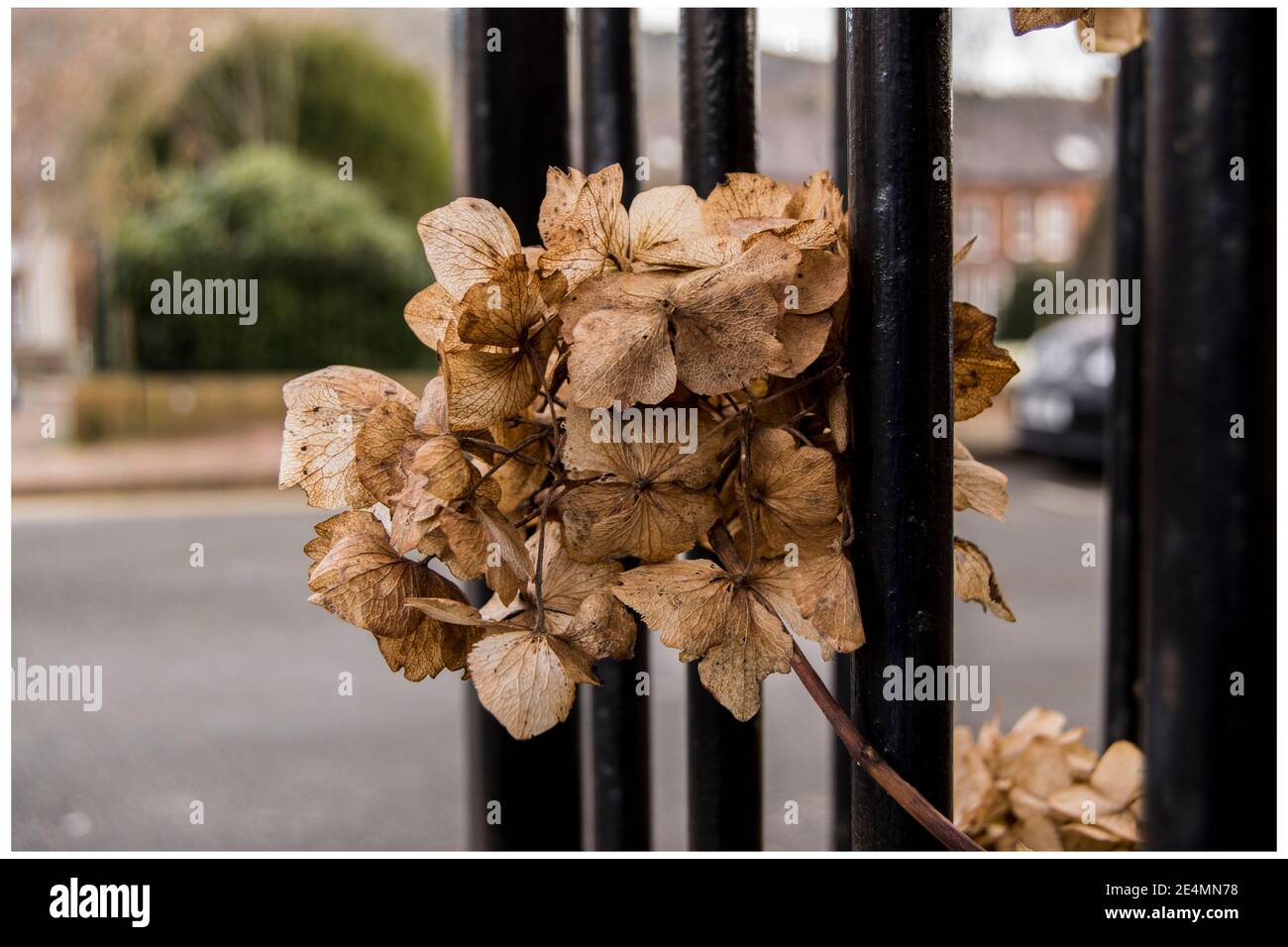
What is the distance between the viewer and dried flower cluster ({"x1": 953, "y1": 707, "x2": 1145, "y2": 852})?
90cm

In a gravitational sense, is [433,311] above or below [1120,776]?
above

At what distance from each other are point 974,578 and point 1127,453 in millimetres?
628

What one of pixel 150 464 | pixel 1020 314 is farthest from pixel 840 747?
pixel 1020 314

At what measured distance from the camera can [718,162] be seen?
0.85 meters

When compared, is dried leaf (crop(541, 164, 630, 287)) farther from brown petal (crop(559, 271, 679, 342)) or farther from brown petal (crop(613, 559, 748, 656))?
brown petal (crop(613, 559, 748, 656))

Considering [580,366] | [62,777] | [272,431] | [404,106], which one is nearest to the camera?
[580,366]

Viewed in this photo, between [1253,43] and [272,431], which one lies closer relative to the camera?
[1253,43]

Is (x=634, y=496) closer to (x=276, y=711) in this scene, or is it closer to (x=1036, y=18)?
(x=1036, y=18)

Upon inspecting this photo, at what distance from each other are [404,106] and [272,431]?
482cm

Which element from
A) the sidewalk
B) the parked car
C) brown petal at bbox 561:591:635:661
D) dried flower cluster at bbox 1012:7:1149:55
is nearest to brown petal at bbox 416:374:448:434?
brown petal at bbox 561:591:635:661
